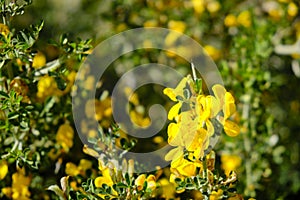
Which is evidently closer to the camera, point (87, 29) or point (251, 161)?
point (251, 161)

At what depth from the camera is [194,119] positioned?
1.13 m

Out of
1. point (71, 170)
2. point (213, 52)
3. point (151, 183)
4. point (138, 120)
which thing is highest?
point (213, 52)

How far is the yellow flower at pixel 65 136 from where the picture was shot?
1.53 m

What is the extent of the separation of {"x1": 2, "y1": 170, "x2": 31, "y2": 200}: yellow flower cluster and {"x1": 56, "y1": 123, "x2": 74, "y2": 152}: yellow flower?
130 mm

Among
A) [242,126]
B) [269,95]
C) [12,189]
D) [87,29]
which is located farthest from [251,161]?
[87,29]

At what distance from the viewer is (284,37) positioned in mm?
2189

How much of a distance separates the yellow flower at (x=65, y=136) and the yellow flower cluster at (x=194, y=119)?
0.45 m

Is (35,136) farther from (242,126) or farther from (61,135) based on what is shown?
(242,126)

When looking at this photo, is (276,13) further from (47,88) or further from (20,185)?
(20,185)

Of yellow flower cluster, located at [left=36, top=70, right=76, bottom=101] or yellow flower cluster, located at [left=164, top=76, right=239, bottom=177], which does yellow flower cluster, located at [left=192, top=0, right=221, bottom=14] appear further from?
yellow flower cluster, located at [left=164, top=76, right=239, bottom=177]

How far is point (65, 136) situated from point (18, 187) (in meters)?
0.18

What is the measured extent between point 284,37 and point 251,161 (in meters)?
0.61

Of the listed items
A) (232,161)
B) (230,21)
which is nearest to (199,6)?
(230,21)

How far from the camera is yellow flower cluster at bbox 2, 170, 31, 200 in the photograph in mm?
1436
